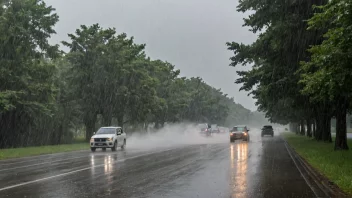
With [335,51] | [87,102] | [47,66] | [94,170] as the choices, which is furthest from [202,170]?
[87,102]

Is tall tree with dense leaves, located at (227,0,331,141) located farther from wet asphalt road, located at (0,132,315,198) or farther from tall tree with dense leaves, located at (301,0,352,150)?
wet asphalt road, located at (0,132,315,198)

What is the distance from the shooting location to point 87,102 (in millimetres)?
47031

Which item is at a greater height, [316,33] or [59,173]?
[316,33]

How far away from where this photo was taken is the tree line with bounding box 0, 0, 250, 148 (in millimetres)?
35938

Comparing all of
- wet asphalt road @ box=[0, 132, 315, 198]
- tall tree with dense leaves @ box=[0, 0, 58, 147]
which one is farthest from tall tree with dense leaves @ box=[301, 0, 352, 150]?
tall tree with dense leaves @ box=[0, 0, 58, 147]

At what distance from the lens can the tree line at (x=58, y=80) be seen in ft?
118

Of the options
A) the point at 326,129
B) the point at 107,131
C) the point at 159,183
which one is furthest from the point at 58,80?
the point at 159,183

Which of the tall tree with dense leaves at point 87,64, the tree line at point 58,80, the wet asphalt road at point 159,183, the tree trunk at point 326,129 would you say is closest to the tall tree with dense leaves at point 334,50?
the wet asphalt road at point 159,183

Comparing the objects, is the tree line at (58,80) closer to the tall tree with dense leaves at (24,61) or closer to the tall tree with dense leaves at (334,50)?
the tall tree with dense leaves at (24,61)

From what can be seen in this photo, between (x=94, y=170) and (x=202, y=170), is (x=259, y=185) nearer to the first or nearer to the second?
(x=202, y=170)

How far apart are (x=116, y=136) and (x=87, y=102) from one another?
61.7 ft

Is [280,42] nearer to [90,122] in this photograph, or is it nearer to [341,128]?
[341,128]

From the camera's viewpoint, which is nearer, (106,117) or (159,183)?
(159,183)

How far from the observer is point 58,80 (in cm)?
4619
